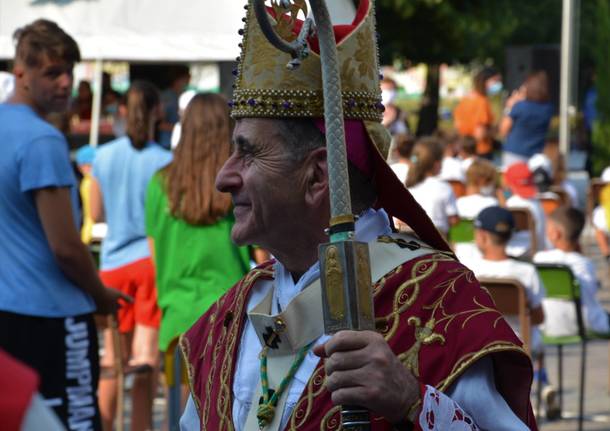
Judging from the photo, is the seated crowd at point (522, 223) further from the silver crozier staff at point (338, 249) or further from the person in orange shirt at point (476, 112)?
the person in orange shirt at point (476, 112)

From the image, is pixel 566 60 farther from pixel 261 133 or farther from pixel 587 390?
pixel 261 133

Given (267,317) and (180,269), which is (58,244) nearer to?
(180,269)

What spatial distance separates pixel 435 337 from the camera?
2238 mm

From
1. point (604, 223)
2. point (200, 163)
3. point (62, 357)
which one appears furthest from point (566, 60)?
point (62, 357)

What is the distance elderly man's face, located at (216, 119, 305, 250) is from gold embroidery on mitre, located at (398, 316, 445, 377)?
0.29 meters

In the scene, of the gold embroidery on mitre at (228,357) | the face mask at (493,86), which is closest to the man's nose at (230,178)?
the gold embroidery on mitre at (228,357)

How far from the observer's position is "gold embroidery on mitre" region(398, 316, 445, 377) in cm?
222

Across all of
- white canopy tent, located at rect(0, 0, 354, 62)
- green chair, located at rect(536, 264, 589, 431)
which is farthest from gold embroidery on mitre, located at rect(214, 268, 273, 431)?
white canopy tent, located at rect(0, 0, 354, 62)

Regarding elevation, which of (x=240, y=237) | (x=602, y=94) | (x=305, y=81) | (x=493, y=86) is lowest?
(x=602, y=94)

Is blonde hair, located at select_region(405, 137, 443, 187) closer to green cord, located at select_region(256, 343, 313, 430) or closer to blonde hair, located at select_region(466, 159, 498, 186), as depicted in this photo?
blonde hair, located at select_region(466, 159, 498, 186)

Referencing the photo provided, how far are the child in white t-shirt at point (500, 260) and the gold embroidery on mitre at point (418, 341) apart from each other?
180 inches

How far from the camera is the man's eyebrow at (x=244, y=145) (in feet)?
7.88

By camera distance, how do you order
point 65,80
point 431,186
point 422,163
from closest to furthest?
1. point 65,80
2. point 431,186
3. point 422,163

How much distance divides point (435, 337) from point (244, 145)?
47 cm
